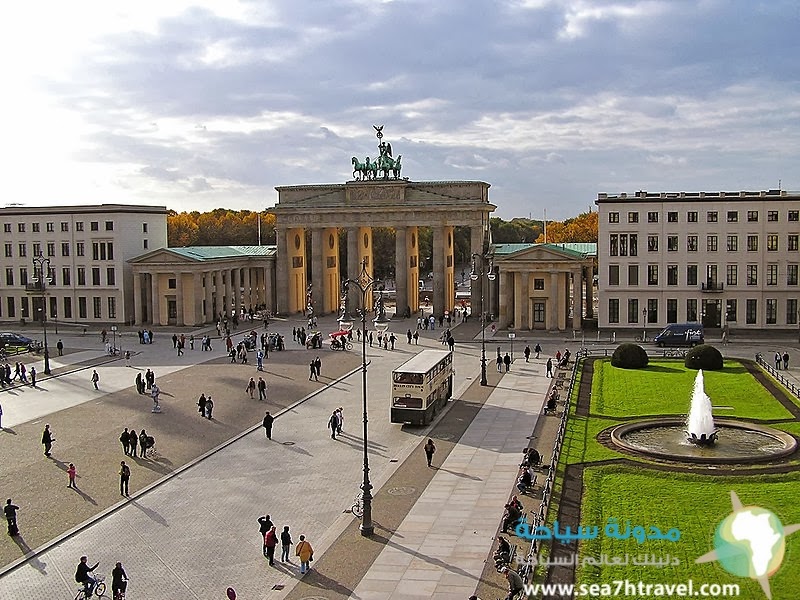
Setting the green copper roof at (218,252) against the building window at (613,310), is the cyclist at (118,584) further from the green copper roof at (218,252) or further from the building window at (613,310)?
the green copper roof at (218,252)

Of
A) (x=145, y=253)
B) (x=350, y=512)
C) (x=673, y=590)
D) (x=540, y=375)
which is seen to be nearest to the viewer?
(x=673, y=590)

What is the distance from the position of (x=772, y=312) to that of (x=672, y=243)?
1148 cm

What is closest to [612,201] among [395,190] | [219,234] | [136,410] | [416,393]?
[395,190]

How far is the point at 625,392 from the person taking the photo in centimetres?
5269

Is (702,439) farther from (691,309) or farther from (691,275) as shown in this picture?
(691,275)

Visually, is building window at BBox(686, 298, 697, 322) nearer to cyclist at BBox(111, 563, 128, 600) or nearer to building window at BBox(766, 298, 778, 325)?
building window at BBox(766, 298, 778, 325)

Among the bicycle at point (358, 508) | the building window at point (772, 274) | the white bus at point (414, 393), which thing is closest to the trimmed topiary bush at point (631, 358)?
the white bus at point (414, 393)

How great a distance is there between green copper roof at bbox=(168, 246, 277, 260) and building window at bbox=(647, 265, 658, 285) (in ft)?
153

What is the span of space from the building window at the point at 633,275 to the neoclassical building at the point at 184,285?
146 feet

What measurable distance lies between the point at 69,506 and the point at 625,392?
3262cm

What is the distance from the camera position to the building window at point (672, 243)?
276ft

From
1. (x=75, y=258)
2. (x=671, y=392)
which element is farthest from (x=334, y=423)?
(x=75, y=258)

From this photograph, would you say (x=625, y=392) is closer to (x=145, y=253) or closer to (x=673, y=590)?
(x=673, y=590)

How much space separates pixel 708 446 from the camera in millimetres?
38125
